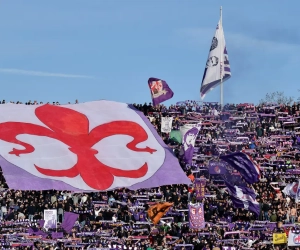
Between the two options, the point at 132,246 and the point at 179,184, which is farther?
the point at 179,184

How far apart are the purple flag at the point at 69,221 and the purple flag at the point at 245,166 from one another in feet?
23.7

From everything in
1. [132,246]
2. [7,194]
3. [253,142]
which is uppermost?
[253,142]

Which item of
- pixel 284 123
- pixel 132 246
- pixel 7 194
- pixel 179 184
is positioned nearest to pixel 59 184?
pixel 7 194

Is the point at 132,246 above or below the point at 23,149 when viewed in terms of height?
below

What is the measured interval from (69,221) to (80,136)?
413 inches

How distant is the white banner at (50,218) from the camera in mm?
35750

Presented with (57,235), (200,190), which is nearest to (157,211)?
(57,235)

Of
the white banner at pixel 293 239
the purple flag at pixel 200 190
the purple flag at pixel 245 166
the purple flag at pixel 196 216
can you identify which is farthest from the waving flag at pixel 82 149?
the white banner at pixel 293 239

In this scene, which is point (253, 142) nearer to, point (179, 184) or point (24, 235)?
point (179, 184)

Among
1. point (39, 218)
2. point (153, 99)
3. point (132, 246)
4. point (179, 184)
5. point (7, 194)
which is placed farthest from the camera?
point (153, 99)

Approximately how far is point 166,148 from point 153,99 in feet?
14.9

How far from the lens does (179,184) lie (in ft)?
139

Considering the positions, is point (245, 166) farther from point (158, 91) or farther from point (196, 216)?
point (158, 91)

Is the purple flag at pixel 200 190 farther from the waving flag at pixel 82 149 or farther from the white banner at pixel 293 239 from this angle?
the white banner at pixel 293 239
